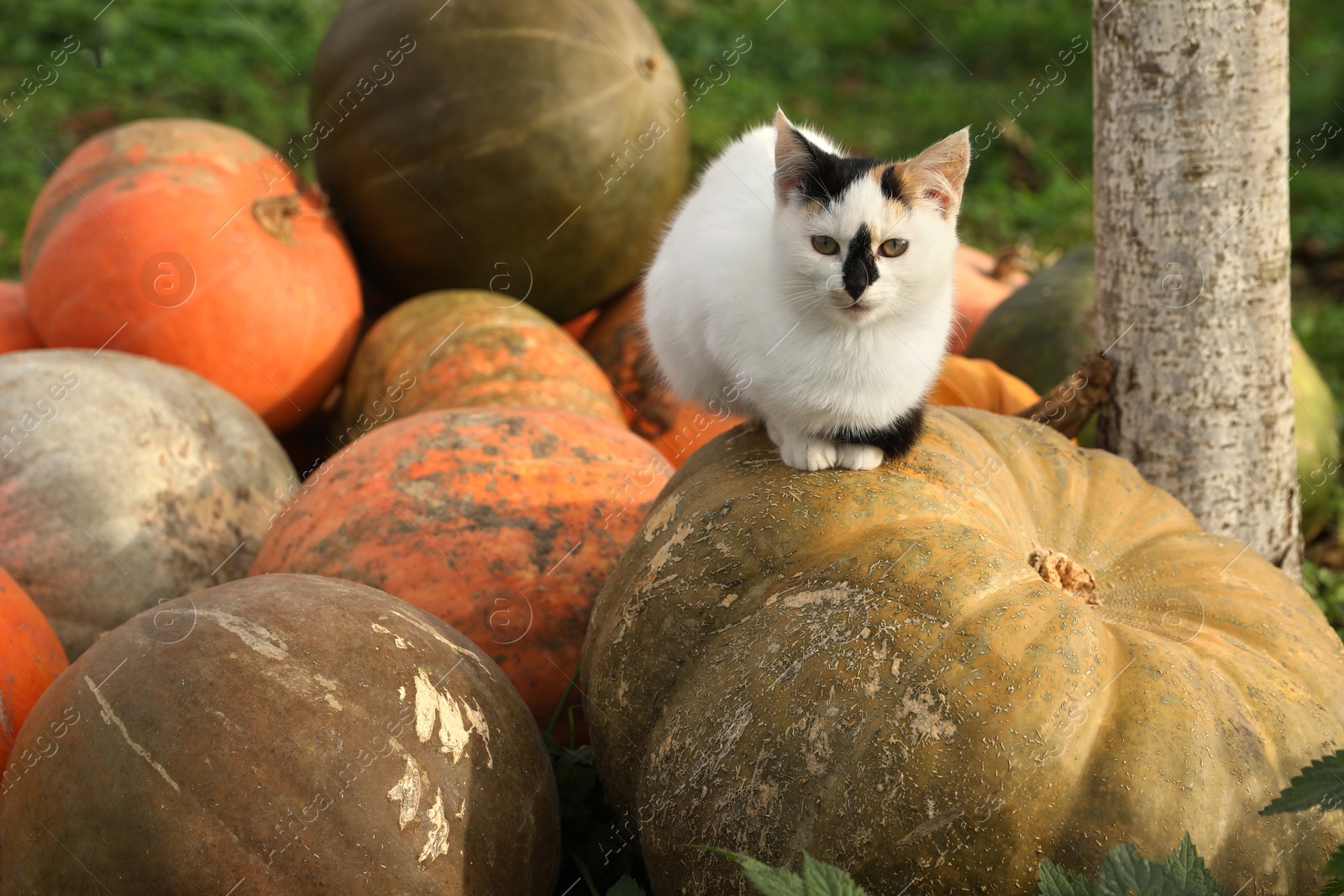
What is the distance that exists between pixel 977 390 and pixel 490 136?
1.96m

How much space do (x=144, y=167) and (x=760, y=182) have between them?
8.18 ft

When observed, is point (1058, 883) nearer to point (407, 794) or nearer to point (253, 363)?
point (407, 794)

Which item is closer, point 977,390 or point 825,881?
point 825,881

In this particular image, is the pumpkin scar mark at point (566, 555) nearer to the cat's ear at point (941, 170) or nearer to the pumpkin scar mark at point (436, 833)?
the pumpkin scar mark at point (436, 833)

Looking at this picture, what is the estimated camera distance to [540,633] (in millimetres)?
2635

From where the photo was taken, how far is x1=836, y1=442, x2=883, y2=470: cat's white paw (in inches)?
86.0

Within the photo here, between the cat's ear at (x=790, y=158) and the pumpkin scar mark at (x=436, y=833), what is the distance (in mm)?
1251

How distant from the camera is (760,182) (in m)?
2.44

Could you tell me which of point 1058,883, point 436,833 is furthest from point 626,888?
point 1058,883

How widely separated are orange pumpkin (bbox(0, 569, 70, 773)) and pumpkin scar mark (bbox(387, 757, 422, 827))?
3.05 ft

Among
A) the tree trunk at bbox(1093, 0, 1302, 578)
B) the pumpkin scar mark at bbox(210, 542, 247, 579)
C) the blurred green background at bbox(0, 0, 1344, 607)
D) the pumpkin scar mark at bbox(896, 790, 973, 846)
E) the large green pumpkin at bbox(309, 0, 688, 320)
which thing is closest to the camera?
the pumpkin scar mark at bbox(896, 790, 973, 846)

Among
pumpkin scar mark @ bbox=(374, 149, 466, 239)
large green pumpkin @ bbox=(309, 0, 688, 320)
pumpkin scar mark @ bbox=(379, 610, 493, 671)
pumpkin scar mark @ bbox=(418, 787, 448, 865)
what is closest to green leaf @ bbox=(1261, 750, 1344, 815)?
pumpkin scar mark @ bbox=(418, 787, 448, 865)

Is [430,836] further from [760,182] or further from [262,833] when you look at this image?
[760,182]

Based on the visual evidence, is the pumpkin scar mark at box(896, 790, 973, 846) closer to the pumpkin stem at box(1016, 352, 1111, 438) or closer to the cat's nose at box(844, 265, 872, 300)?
the cat's nose at box(844, 265, 872, 300)
